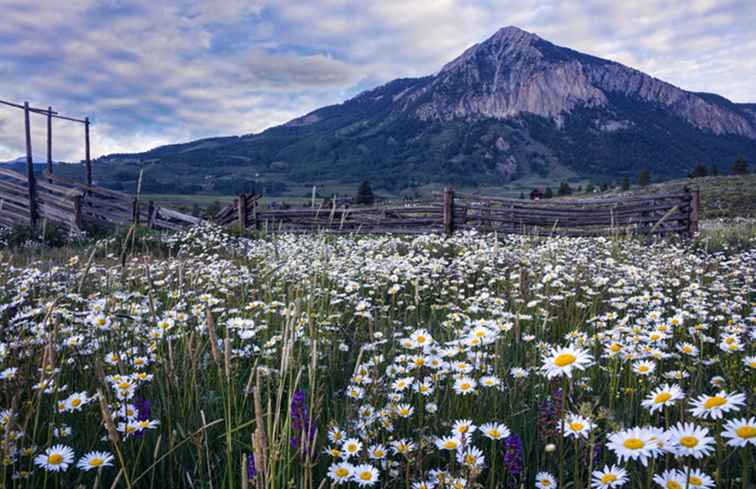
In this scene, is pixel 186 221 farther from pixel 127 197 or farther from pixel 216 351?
pixel 216 351

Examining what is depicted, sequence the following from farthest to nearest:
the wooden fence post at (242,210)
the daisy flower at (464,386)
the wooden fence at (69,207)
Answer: the wooden fence post at (242,210), the wooden fence at (69,207), the daisy flower at (464,386)

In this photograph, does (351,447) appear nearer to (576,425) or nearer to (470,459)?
(470,459)

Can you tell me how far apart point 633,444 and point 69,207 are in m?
17.5

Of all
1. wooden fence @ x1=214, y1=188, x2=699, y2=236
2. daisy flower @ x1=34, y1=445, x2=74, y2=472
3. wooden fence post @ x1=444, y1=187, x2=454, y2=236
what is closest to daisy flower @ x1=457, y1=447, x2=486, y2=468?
daisy flower @ x1=34, y1=445, x2=74, y2=472

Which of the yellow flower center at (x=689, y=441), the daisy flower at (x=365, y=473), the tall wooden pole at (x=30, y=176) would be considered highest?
the tall wooden pole at (x=30, y=176)

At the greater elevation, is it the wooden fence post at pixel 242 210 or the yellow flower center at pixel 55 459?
the wooden fence post at pixel 242 210

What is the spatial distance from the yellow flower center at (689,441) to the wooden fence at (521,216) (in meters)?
12.6

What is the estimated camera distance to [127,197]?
1683 cm

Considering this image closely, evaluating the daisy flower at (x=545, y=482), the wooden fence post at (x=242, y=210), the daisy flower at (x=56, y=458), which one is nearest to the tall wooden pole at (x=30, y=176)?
the wooden fence post at (x=242, y=210)

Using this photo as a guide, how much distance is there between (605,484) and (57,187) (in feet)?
60.4

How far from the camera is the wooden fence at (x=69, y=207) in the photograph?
48.7ft

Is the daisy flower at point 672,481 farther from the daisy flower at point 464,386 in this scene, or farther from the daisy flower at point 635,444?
the daisy flower at point 464,386

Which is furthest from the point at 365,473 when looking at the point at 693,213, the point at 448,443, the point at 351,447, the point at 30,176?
the point at 30,176

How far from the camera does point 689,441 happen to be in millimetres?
1104
